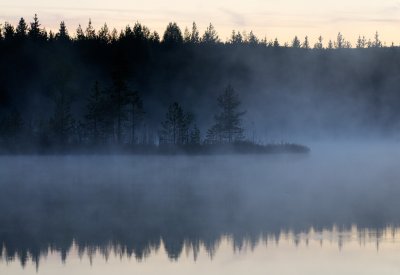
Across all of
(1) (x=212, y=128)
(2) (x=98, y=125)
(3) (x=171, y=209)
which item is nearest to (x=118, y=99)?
(2) (x=98, y=125)

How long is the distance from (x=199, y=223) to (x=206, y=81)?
11782 cm

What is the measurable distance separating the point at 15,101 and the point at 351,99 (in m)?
71.3

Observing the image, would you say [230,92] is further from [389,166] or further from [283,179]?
[283,179]

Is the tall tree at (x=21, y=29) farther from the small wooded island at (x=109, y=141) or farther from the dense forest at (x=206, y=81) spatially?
the small wooded island at (x=109, y=141)

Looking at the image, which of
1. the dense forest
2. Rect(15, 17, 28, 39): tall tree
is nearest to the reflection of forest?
the dense forest

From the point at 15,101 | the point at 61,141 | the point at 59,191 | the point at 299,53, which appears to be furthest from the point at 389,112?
the point at 59,191

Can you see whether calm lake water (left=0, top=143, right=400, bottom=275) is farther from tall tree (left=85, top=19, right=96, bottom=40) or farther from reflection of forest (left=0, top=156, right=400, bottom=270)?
tall tree (left=85, top=19, right=96, bottom=40)

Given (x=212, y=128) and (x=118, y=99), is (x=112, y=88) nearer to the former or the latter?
(x=118, y=99)

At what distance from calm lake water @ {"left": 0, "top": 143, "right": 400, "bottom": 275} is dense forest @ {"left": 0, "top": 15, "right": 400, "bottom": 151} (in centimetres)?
4123

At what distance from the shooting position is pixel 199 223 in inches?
1131

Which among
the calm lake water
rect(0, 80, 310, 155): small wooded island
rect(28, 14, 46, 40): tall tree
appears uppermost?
rect(28, 14, 46, 40): tall tree

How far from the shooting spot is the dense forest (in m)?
116

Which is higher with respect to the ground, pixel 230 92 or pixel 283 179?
pixel 230 92

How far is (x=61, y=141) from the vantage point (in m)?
76.1
